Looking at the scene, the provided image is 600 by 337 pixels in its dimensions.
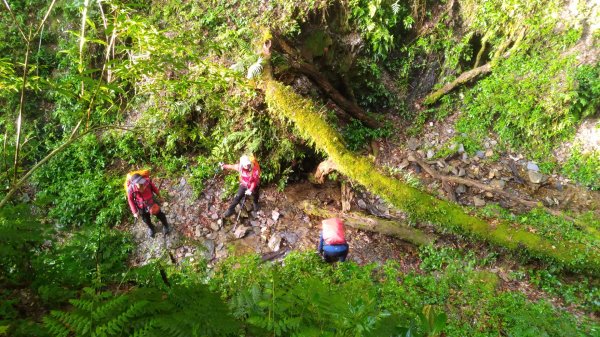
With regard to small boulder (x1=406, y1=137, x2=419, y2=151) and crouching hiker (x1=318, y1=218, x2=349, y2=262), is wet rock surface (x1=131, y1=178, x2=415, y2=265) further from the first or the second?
small boulder (x1=406, y1=137, x2=419, y2=151)

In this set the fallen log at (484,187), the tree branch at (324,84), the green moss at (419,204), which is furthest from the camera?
the tree branch at (324,84)

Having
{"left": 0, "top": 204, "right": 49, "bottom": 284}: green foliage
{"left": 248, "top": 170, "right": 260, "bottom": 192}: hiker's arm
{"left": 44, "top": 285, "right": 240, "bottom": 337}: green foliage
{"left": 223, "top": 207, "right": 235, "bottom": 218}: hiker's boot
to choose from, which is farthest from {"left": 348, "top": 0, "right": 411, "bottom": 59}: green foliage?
{"left": 44, "top": 285, "right": 240, "bottom": 337}: green foliage

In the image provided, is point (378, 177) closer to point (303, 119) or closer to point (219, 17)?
point (303, 119)

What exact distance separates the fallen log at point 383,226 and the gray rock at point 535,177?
11.2ft

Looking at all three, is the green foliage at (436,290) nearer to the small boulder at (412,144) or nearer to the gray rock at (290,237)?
the gray rock at (290,237)

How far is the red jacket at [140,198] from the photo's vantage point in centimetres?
665

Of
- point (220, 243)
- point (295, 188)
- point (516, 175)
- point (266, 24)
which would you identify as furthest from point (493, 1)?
point (220, 243)

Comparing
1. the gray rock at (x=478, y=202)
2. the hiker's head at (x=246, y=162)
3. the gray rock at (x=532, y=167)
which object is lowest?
the gray rock at (x=478, y=202)

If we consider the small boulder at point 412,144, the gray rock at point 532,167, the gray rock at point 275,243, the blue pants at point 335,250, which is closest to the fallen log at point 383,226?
the gray rock at point 275,243

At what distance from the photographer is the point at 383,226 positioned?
7.23 metres

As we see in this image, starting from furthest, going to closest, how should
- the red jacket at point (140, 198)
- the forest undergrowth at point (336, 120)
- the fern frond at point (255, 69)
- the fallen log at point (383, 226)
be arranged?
the fern frond at point (255, 69) → the fallen log at point (383, 226) → the red jacket at point (140, 198) → the forest undergrowth at point (336, 120)

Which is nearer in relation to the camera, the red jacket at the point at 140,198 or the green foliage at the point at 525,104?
the red jacket at the point at 140,198

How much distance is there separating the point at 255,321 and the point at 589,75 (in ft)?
32.2

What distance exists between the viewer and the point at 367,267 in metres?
5.93
